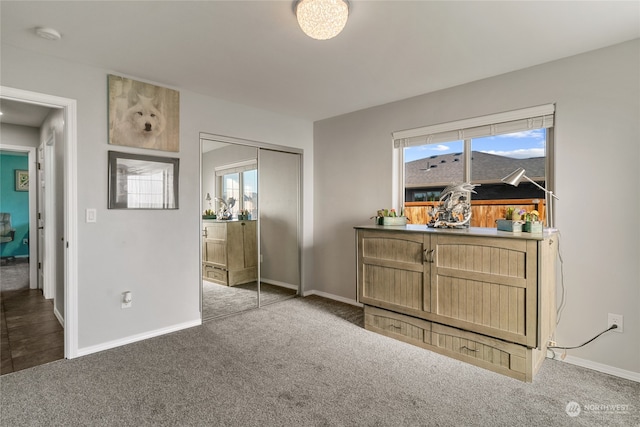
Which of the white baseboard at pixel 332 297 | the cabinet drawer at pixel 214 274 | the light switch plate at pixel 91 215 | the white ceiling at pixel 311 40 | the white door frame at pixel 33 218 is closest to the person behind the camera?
the white ceiling at pixel 311 40

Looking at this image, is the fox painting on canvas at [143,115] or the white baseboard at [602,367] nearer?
the white baseboard at [602,367]

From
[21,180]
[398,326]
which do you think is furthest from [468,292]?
[21,180]

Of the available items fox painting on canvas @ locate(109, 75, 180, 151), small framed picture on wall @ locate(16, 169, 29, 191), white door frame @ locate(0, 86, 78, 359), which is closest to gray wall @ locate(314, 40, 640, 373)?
fox painting on canvas @ locate(109, 75, 180, 151)

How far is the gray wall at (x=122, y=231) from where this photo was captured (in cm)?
257

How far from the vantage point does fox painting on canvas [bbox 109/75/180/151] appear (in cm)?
278

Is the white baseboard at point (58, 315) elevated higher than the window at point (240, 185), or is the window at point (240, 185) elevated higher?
the window at point (240, 185)

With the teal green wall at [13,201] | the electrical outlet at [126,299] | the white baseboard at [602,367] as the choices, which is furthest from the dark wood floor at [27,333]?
the white baseboard at [602,367]

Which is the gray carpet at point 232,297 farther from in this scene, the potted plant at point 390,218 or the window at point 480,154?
the window at point 480,154

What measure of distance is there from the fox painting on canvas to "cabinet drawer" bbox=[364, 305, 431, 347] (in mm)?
2546

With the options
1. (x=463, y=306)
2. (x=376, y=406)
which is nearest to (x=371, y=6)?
(x=463, y=306)

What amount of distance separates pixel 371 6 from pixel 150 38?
152cm

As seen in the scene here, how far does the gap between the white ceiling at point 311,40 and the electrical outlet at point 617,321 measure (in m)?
1.97

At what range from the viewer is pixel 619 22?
80.1 inches

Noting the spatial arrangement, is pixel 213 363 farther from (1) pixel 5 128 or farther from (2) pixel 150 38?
(1) pixel 5 128
